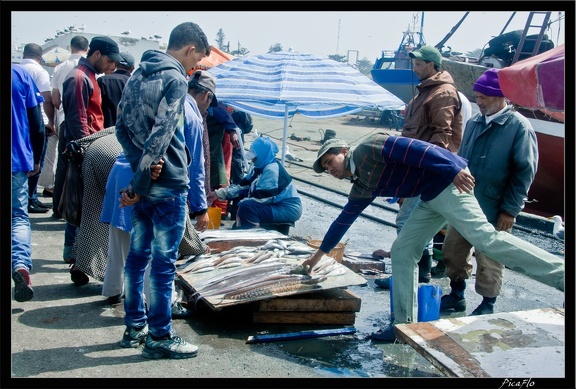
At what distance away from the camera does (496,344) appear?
4434 millimetres

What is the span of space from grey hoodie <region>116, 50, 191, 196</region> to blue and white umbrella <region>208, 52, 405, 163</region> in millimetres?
3766

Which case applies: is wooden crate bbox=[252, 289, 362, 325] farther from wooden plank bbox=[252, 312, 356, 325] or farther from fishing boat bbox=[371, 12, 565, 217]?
fishing boat bbox=[371, 12, 565, 217]

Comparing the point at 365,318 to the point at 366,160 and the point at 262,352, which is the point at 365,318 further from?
the point at 366,160

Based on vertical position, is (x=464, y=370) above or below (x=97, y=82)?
below

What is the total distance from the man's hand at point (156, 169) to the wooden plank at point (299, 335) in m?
1.63

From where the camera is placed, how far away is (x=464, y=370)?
402 centimetres

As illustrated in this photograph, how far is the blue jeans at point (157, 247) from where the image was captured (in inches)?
175

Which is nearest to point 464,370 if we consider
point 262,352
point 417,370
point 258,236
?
point 417,370

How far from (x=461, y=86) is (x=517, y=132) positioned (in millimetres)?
11423

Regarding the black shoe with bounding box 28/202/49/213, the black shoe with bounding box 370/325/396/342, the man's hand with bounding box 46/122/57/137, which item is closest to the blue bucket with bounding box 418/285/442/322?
the black shoe with bounding box 370/325/396/342

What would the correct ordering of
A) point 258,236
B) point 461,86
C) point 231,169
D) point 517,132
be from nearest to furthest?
1. point 517,132
2. point 258,236
3. point 231,169
4. point 461,86

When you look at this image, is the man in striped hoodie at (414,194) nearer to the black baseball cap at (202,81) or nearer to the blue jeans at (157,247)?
the blue jeans at (157,247)

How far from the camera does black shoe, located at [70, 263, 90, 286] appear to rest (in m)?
5.95

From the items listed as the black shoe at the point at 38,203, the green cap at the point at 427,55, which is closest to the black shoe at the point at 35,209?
the black shoe at the point at 38,203
